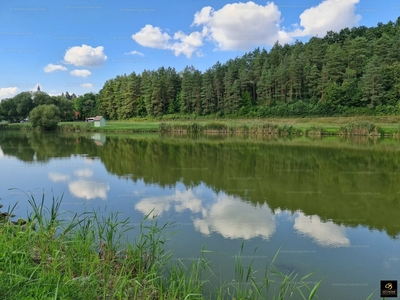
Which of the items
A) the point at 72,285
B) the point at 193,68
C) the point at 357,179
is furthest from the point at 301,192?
the point at 193,68

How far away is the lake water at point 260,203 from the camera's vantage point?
5512mm

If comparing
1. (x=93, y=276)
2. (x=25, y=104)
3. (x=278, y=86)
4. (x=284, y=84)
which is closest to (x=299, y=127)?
(x=284, y=84)

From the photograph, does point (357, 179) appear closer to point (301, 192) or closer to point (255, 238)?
point (301, 192)

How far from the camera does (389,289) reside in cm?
443

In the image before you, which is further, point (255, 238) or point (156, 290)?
point (255, 238)

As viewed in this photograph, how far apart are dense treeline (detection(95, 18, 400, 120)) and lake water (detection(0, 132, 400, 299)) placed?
112 ft

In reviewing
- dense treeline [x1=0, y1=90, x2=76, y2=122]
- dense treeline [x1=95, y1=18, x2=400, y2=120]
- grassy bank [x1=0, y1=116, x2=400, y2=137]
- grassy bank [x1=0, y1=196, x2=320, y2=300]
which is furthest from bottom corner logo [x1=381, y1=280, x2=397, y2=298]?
dense treeline [x1=0, y1=90, x2=76, y2=122]

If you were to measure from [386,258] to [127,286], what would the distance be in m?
4.66

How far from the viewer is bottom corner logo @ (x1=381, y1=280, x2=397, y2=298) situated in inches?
171

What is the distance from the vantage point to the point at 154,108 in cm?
6744

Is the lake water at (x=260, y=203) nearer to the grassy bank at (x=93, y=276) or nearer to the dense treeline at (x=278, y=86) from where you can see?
the grassy bank at (x=93, y=276)

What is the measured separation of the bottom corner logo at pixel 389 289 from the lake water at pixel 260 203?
0.44 feet

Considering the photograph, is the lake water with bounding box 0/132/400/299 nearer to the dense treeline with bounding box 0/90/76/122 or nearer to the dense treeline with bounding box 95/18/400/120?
the dense treeline with bounding box 95/18/400/120

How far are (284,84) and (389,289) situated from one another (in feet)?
190
